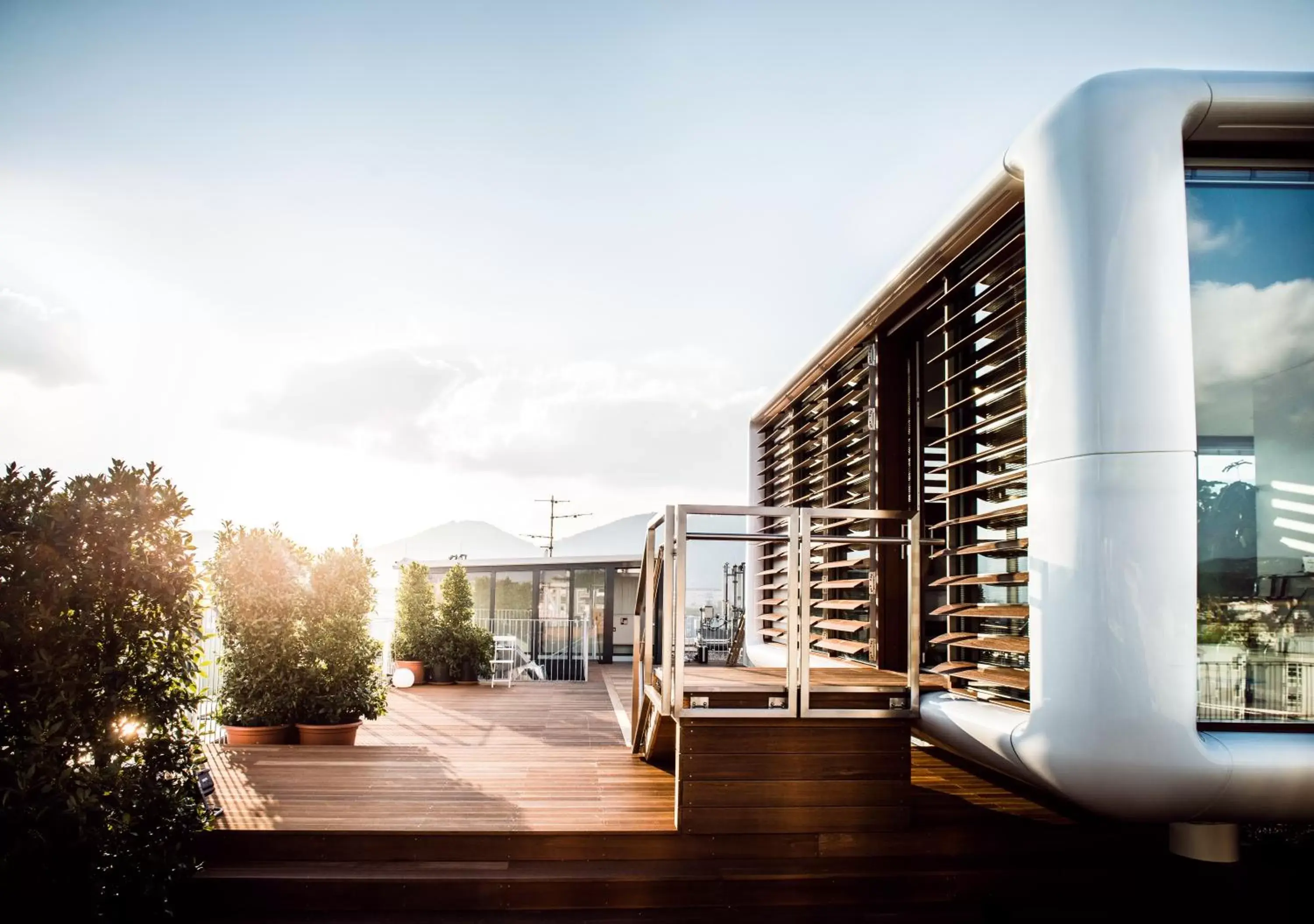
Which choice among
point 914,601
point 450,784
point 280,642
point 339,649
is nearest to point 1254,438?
point 914,601

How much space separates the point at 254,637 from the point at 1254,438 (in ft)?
23.8

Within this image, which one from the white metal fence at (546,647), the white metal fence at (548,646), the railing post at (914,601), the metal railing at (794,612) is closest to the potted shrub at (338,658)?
the metal railing at (794,612)

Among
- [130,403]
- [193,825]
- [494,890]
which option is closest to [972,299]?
[494,890]

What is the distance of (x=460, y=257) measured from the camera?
36.0 feet

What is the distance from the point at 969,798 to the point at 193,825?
4047 millimetres

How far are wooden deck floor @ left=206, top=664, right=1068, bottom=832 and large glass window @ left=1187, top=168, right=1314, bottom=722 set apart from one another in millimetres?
1524

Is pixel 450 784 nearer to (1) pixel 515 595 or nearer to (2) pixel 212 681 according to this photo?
(2) pixel 212 681

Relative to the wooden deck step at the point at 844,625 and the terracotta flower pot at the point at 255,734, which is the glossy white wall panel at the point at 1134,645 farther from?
the terracotta flower pot at the point at 255,734

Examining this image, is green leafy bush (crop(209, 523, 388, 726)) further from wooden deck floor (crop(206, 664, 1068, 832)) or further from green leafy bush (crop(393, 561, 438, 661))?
green leafy bush (crop(393, 561, 438, 661))

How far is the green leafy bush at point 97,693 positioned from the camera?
3.82 metres

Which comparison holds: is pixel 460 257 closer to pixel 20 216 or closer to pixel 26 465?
pixel 20 216

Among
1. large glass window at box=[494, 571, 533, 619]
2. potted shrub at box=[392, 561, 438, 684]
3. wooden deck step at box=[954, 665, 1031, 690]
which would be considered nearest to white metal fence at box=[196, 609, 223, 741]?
potted shrub at box=[392, 561, 438, 684]

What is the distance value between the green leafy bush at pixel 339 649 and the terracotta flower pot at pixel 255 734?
224mm

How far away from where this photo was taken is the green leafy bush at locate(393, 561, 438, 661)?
13812 mm
